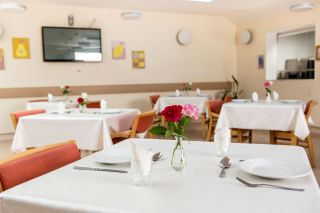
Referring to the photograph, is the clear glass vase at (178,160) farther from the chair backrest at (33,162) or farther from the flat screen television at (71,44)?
the flat screen television at (71,44)

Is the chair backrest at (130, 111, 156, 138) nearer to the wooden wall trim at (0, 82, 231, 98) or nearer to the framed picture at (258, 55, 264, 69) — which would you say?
the wooden wall trim at (0, 82, 231, 98)

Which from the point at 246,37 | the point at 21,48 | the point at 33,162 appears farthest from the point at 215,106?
the point at 21,48

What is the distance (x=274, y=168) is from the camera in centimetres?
129

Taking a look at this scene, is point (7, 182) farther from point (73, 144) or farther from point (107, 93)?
point (107, 93)

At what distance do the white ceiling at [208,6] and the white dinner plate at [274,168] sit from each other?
18.2ft

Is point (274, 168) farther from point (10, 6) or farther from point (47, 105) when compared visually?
point (10, 6)

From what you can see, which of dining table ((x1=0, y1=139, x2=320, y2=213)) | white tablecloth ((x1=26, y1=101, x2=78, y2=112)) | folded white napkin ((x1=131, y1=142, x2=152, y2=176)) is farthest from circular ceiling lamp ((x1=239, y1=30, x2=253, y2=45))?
folded white napkin ((x1=131, y1=142, x2=152, y2=176))

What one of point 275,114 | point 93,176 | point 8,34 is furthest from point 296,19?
point 93,176

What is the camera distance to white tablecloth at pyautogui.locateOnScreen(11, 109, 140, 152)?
318cm

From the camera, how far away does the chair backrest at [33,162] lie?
1256mm

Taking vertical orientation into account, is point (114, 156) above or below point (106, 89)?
below

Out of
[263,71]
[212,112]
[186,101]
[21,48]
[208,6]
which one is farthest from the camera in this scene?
[263,71]

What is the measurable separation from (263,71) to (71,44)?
4.57 m

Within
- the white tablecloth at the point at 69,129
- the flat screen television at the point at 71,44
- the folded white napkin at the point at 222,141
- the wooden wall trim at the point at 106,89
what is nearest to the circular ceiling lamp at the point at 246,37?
the wooden wall trim at the point at 106,89
